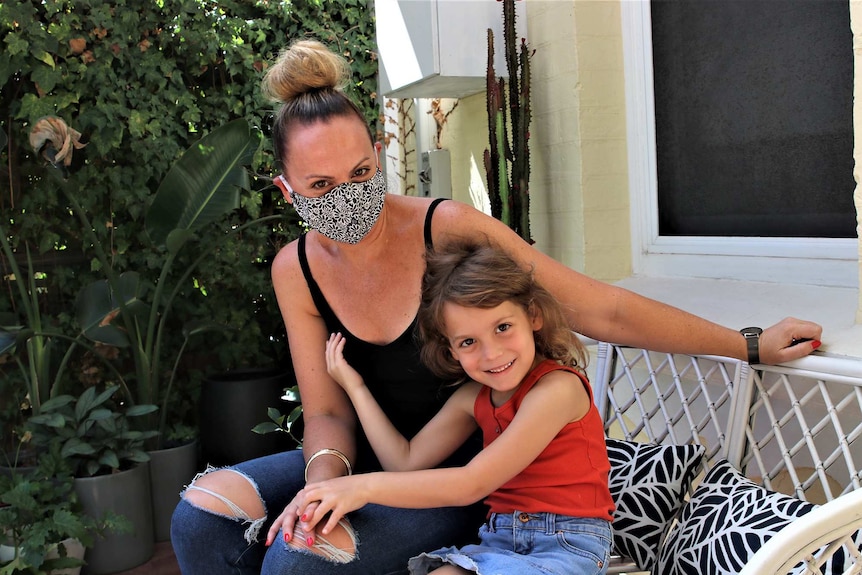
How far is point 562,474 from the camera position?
1565 mm

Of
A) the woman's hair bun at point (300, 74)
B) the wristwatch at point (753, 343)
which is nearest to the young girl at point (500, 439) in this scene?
the wristwatch at point (753, 343)

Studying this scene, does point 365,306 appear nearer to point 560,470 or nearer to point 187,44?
point 560,470

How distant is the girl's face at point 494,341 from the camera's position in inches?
62.8

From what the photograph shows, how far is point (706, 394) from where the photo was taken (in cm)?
191

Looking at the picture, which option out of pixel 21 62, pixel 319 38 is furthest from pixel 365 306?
pixel 319 38

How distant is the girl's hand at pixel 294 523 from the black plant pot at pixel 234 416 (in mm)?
2553

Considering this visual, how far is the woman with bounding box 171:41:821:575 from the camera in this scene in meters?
A: 1.65

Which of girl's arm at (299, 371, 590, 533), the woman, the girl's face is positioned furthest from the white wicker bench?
the girl's face

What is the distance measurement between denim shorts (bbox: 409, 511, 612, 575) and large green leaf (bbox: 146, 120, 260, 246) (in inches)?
99.8

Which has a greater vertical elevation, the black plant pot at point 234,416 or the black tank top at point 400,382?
the black tank top at point 400,382

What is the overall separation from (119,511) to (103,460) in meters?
0.27

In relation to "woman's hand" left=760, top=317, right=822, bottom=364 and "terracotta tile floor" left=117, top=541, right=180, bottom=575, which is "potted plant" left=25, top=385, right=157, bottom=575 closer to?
"terracotta tile floor" left=117, top=541, right=180, bottom=575

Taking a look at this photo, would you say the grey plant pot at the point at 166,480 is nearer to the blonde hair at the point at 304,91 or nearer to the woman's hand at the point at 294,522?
the blonde hair at the point at 304,91

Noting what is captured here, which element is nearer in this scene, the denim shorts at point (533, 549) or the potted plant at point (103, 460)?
the denim shorts at point (533, 549)
